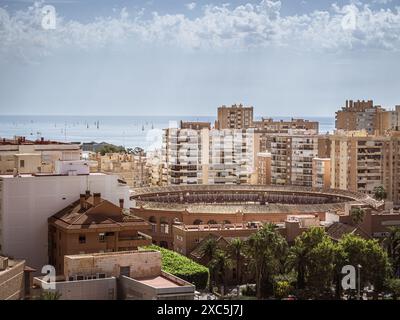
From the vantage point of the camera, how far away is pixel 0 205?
24.4 feet

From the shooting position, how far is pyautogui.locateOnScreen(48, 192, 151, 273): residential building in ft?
23.1

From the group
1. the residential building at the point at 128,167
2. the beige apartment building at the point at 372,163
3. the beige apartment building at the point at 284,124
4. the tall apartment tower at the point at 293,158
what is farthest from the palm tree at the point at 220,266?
the beige apartment building at the point at 284,124

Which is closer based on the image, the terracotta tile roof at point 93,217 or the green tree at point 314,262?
the terracotta tile roof at point 93,217

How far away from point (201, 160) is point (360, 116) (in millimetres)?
5564

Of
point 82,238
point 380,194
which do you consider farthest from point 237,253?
point 380,194

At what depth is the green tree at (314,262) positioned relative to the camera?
7.31 meters

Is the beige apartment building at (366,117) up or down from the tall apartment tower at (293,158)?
up

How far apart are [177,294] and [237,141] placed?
582 inches

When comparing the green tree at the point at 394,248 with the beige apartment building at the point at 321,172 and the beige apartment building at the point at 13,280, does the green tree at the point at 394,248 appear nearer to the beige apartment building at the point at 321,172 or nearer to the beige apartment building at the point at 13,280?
the beige apartment building at the point at 13,280

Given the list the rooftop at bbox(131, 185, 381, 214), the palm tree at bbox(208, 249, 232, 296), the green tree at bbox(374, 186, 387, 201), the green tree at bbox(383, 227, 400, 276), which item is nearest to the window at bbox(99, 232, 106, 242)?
the palm tree at bbox(208, 249, 232, 296)

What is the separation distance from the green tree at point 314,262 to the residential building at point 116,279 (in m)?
1.99

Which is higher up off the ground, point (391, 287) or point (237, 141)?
point (237, 141)
